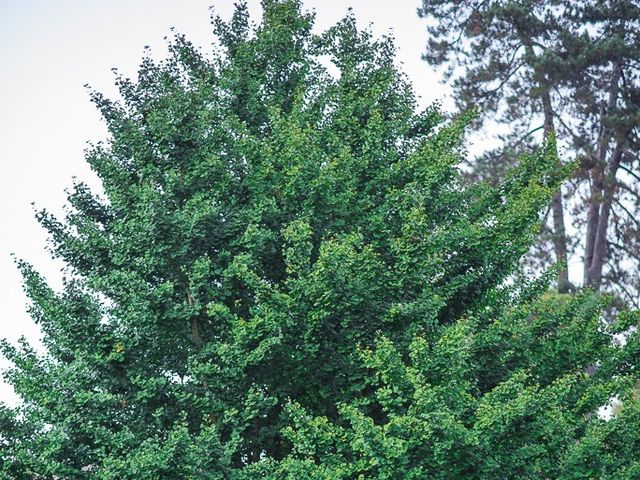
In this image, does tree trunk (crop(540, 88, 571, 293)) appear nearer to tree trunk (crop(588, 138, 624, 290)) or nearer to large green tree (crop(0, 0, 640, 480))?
tree trunk (crop(588, 138, 624, 290))

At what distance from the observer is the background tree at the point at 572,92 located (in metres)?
33.7

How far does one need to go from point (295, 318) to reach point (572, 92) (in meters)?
19.8

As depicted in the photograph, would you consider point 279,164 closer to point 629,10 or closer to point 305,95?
point 305,95

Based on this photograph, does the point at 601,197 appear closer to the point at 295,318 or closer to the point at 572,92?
the point at 572,92

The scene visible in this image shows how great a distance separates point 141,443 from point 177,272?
135 inches

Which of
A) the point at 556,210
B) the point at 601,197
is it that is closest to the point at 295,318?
the point at 601,197

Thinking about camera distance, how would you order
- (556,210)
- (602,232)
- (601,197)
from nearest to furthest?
1. (601,197)
2. (602,232)
3. (556,210)

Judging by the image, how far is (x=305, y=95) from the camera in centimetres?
2308

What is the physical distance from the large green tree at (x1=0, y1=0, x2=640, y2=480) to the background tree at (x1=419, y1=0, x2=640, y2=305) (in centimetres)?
1207

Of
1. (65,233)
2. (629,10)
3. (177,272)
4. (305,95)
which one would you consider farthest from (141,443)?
(629,10)

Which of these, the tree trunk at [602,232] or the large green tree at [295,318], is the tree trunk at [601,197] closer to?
the tree trunk at [602,232]

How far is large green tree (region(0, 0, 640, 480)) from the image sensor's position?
17.2 meters

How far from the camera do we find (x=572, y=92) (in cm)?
3494

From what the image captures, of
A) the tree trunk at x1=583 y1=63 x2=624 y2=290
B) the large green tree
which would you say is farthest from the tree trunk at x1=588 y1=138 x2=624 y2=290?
the large green tree
